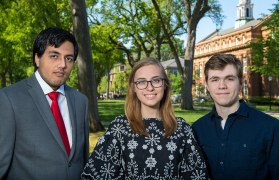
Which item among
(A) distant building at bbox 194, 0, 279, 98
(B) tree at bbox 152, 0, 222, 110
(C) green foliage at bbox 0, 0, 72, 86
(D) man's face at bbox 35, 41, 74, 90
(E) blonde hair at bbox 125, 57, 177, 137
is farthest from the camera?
(A) distant building at bbox 194, 0, 279, 98

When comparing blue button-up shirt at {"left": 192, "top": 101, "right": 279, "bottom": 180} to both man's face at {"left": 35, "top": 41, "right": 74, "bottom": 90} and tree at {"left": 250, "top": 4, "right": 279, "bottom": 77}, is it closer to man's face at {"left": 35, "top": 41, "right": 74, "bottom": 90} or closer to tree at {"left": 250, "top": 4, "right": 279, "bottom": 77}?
man's face at {"left": 35, "top": 41, "right": 74, "bottom": 90}

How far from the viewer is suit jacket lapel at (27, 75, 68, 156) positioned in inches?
123

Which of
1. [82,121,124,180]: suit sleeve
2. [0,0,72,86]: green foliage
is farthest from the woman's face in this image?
[0,0,72,86]: green foliage

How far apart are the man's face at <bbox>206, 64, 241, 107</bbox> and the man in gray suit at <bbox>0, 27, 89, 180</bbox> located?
53.3 inches

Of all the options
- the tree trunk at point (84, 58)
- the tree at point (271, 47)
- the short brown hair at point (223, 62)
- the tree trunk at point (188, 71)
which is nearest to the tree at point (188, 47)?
the tree trunk at point (188, 71)

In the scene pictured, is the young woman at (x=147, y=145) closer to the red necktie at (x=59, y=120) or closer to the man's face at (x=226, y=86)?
the red necktie at (x=59, y=120)

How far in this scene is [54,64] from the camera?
3.22 meters

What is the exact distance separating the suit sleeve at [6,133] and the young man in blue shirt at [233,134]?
1.71 metres

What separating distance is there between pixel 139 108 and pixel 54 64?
875mm

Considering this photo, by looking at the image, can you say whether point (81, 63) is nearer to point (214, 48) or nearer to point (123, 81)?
point (214, 48)

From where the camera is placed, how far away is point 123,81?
84.6m

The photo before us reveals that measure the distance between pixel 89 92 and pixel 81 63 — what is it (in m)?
1.11

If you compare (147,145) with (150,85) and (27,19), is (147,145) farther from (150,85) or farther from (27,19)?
(27,19)

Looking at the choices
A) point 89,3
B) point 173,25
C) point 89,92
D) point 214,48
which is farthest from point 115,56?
point 214,48
